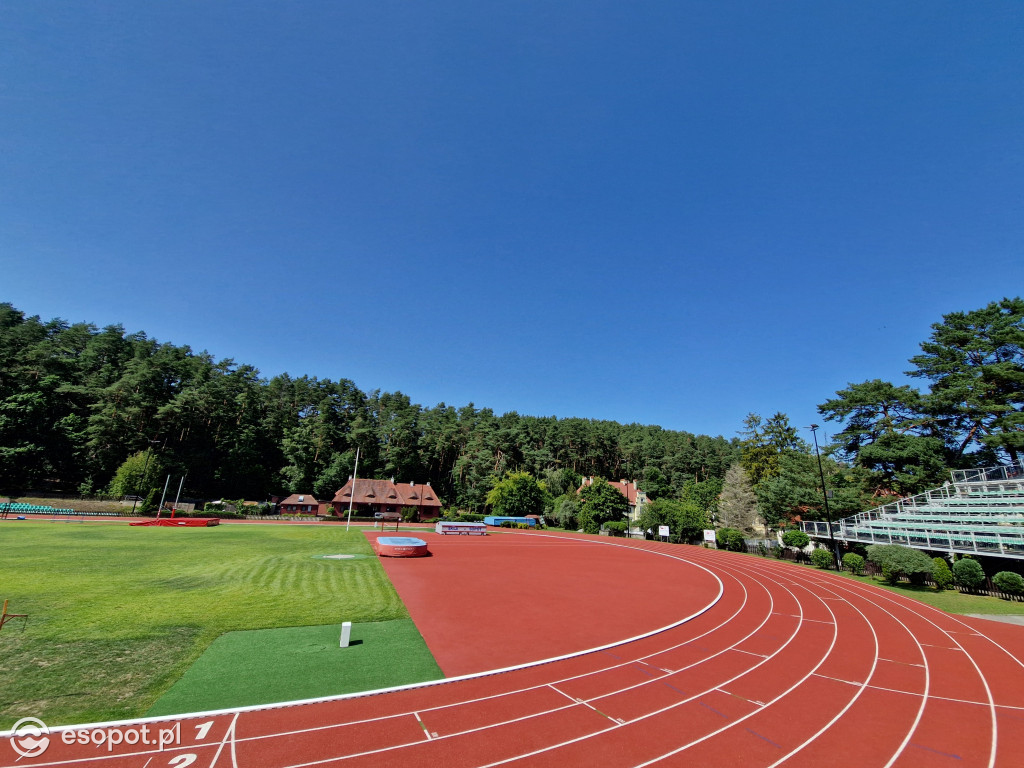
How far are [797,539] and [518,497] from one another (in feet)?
125

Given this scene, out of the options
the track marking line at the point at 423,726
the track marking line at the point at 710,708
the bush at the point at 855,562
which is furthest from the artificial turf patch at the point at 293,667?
the bush at the point at 855,562

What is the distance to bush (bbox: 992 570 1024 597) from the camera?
22.2 metres

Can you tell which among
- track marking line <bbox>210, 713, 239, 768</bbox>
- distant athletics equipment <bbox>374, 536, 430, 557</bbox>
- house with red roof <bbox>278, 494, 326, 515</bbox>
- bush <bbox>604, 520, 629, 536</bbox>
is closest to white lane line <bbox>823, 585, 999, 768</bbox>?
track marking line <bbox>210, 713, 239, 768</bbox>

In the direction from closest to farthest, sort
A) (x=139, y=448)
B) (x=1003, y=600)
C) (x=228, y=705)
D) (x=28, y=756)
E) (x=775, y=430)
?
(x=28, y=756) → (x=228, y=705) → (x=1003, y=600) → (x=139, y=448) → (x=775, y=430)

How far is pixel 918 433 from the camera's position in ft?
130

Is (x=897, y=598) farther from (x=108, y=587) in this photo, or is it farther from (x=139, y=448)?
(x=139, y=448)

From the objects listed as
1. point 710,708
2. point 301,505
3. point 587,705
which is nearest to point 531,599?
point 587,705

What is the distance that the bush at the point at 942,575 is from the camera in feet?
82.0

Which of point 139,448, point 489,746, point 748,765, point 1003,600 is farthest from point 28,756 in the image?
point 139,448

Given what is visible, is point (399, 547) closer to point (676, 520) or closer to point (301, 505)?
point (676, 520)

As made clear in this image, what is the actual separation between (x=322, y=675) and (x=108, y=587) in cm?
1279

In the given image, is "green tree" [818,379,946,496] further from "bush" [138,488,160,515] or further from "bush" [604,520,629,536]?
"bush" [138,488,160,515]

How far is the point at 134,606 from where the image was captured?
14.5 m

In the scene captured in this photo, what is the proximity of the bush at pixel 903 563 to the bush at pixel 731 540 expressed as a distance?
54.0 feet
